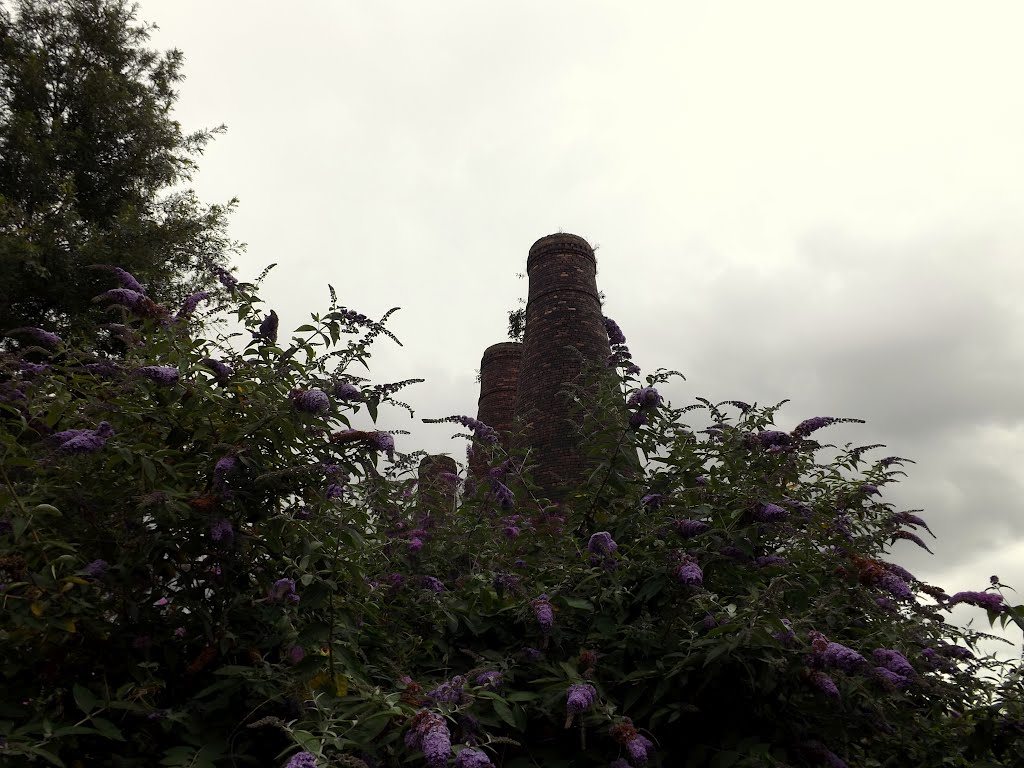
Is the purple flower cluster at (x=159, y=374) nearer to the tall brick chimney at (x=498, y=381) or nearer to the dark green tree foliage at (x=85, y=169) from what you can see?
the dark green tree foliage at (x=85, y=169)

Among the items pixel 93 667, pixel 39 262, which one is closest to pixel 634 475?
pixel 93 667

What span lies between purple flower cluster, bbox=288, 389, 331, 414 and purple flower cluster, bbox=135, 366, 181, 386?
15.2 inches

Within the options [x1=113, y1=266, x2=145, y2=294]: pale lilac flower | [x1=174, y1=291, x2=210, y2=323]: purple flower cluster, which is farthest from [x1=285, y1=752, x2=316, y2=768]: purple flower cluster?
[x1=113, y1=266, x2=145, y2=294]: pale lilac flower

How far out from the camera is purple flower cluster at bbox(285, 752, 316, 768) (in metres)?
1.62

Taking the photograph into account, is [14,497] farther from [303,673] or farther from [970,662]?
[970,662]

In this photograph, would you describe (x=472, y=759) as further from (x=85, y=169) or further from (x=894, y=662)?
(x=85, y=169)

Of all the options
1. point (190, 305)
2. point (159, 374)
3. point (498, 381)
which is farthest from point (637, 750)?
point (498, 381)

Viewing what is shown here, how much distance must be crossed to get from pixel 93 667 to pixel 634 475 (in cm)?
239

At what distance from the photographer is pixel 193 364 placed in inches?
97.0

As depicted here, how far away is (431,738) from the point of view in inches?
66.9

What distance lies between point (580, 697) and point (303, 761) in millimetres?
804

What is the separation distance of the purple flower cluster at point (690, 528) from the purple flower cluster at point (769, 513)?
0.20 m

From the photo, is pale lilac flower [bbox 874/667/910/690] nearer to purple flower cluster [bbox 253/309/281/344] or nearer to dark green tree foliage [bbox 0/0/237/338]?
purple flower cluster [bbox 253/309/281/344]

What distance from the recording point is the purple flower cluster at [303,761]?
1.62 meters
